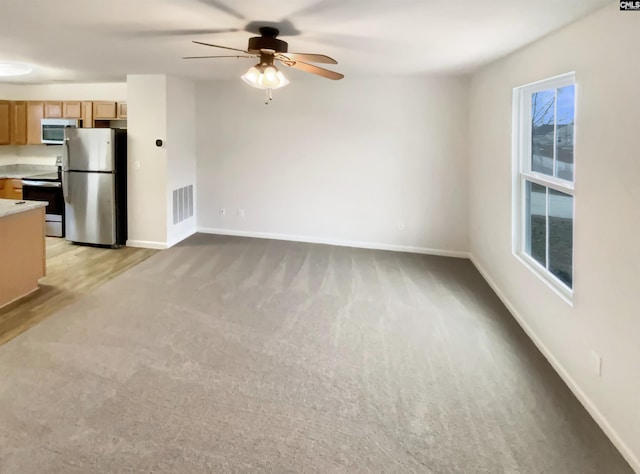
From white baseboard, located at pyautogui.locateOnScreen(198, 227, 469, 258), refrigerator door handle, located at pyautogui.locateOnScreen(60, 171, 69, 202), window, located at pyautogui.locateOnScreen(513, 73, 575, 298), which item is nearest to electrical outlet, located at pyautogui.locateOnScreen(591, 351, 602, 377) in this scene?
window, located at pyautogui.locateOnScreen(513, 73, 575, 298)

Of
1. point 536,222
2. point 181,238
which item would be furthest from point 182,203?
point 536,222

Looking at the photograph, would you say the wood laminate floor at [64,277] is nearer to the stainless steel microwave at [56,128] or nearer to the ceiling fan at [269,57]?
the stainless steel microwave at [56,128]

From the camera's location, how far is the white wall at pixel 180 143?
5.88 meters

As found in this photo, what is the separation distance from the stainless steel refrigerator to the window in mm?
5026

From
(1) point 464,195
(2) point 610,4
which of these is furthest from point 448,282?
(2) point 610,4

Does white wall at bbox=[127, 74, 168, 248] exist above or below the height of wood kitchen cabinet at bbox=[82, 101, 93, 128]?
below

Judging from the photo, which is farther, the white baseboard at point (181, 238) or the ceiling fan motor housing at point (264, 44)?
the white baseboard at point (181, 238)

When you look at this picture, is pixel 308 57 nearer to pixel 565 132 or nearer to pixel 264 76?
pixel 264 76

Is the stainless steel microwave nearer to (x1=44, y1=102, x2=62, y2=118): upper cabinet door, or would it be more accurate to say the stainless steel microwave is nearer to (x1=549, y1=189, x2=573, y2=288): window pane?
(x1=44, y1=102, x2=62, y2=118): upper cabinet door

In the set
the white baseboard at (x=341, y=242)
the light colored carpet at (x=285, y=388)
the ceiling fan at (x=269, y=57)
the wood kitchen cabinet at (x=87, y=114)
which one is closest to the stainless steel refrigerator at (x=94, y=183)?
the wood kitchen cabinet at (x=87, y=114)

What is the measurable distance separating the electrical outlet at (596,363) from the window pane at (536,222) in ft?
3.69

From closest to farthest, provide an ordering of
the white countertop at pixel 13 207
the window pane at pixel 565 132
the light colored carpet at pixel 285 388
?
the light colored carpet at pixel 285 388
the window pane at pixel 565 132
the white countertop at pixel 13 207

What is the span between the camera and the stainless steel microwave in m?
6.67

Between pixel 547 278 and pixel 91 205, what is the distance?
18.5ft
